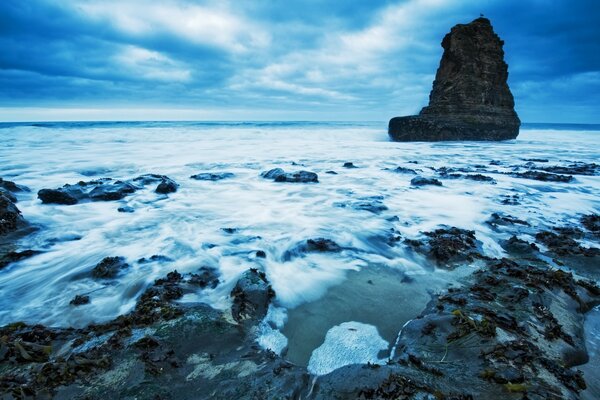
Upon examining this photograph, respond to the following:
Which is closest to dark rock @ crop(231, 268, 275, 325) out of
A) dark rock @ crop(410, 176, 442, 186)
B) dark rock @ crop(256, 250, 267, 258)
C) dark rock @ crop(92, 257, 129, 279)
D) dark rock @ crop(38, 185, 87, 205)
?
dark rock @ crop(256, 250, 267, 258)

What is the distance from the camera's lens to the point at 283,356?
3.07 metres

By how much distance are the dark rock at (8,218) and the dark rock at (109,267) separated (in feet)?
8.47

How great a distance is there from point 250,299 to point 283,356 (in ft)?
2.87

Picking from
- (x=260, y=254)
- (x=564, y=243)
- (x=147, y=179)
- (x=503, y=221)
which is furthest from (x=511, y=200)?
(x=147, y=179)

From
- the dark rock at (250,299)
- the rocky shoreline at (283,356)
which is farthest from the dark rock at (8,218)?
the dark rock at (250,299)

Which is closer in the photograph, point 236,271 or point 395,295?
point 395,295

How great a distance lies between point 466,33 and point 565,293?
37.9m

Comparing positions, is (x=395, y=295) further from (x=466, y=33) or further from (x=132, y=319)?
(x=466, y=33)

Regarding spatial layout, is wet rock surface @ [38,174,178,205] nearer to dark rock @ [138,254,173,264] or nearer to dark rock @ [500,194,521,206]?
dark rock @ [138,254,173,264]

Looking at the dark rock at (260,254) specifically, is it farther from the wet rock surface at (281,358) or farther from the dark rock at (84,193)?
the dark rock at (84,193)

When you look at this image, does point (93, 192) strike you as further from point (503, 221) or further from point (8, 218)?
point (503, 221)

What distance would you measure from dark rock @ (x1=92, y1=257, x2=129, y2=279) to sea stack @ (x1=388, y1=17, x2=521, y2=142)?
3067cm

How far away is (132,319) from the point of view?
131 inches

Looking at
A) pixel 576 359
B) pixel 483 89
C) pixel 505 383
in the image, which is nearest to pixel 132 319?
pixel 505 383
